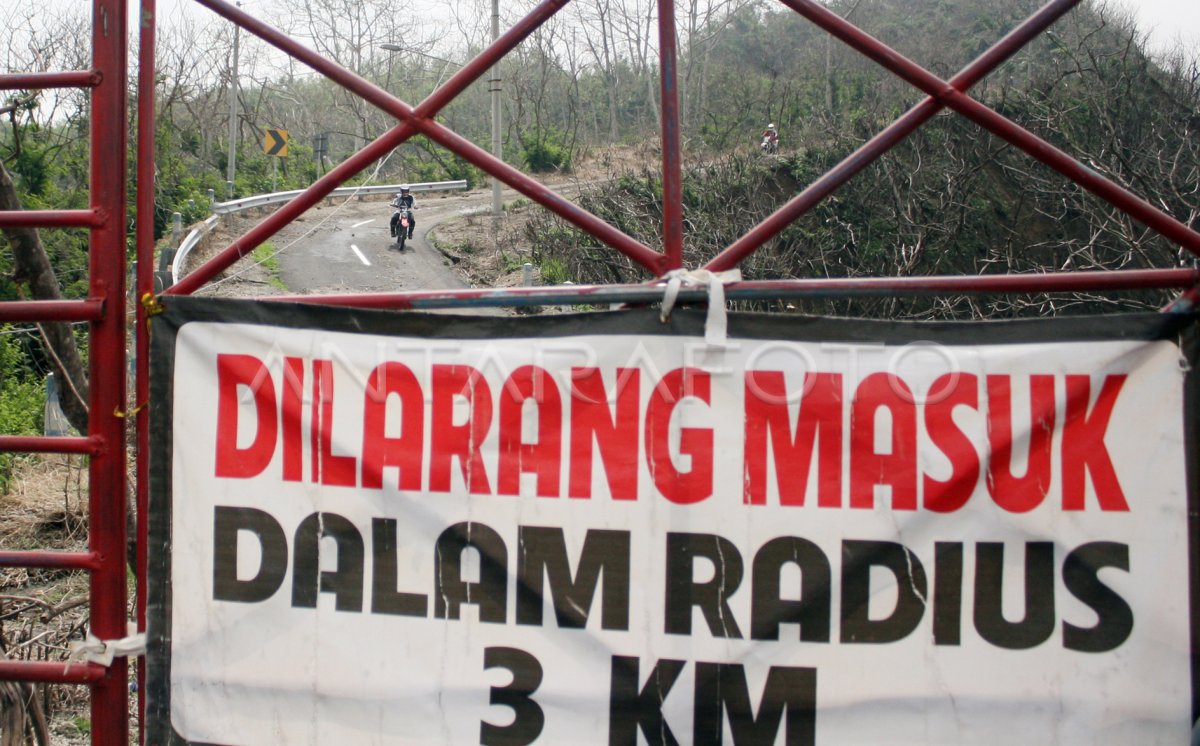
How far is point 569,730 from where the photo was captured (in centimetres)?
225

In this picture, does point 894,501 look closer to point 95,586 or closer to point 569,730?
point 569,730

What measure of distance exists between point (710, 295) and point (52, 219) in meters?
1.54

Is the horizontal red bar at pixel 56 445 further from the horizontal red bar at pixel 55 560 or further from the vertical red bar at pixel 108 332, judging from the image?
the horizontal red bar at pixel 55 560

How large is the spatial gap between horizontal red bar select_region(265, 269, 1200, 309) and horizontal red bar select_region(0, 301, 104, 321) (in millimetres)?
416

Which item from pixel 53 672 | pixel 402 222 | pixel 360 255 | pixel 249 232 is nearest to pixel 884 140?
pixel 249 232

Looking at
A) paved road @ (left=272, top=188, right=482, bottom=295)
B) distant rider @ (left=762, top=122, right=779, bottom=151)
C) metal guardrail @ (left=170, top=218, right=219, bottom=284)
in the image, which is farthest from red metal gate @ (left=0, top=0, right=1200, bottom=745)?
distant rider @ (left=762, top=122, right=779, bottom=151)

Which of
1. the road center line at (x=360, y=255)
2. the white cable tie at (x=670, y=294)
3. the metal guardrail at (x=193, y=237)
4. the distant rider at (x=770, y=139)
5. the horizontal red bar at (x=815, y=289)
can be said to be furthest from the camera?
the road center line at (x=360, y=255)

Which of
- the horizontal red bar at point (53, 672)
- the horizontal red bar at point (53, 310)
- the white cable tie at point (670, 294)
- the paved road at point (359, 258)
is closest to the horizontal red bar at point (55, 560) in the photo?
the horizontal red bar at point (53, 672)

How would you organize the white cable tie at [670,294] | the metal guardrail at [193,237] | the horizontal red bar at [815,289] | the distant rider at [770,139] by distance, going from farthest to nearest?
the distant rider at [770,139] < the metal guardrail at [193,237] < the white cable tie at [670,294] < the horizontal red bar at [815,289]

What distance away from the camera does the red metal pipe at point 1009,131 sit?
221cm

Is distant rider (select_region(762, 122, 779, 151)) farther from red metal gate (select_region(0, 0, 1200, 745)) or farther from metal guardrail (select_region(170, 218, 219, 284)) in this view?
red metal gate (select_region(0, 0, 1200, 745))

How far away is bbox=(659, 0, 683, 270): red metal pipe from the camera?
7.54 feet

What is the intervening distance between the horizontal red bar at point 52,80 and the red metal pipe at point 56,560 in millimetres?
1088

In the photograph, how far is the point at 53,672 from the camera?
2461 millimetres
